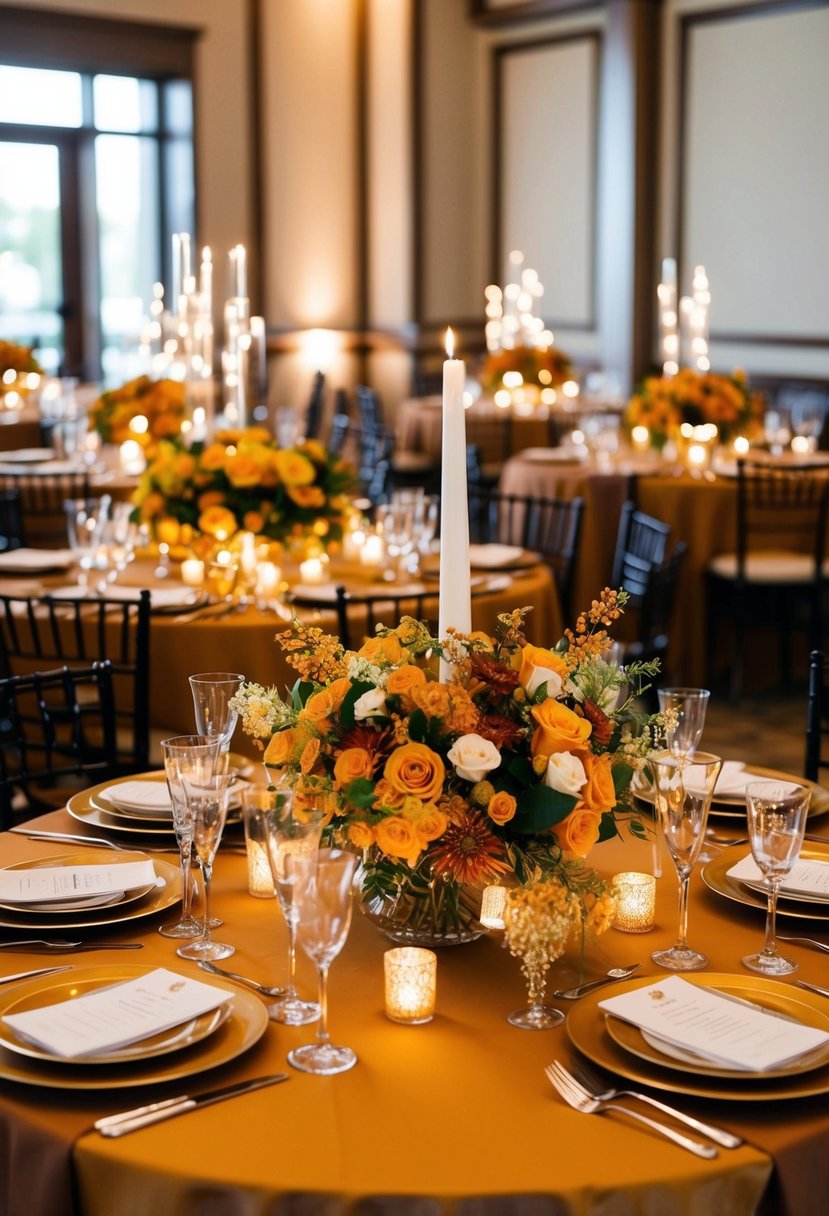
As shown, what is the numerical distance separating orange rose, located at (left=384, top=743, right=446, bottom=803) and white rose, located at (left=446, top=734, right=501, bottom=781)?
20 mm

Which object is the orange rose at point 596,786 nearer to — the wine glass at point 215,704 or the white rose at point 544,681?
the white rose at point 544,681

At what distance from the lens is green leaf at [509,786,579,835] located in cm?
159

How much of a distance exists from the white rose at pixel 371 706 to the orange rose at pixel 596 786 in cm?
23

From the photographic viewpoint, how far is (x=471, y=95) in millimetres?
10875

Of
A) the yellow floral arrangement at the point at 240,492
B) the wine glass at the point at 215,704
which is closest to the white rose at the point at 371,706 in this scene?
the wine glass at the point at 215,704

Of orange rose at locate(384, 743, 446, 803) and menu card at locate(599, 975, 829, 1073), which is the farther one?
orange rose at locate(384, 743, 446, 803)

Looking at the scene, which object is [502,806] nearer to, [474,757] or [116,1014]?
[474,757]

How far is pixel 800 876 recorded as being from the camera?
1.93 metres

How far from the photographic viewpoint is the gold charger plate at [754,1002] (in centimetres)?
138

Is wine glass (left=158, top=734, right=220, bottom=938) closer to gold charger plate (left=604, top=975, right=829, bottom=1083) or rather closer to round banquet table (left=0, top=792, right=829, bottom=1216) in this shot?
round banquet table (left=0, top=792, right=829, bottom=1216)

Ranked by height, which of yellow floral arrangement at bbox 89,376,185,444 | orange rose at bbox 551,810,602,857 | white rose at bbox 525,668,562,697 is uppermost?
yellow floral arrangement at bbox 89,376,185,444

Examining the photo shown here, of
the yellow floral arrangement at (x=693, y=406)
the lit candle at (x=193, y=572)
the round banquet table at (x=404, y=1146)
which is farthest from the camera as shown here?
the yellow floral arrangement at (x=693, y=406)

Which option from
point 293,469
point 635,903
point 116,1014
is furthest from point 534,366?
point 116,1014

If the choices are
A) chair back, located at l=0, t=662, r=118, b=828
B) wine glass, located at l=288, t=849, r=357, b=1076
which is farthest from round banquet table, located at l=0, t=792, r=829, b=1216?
chair back, located at l=0, t=662, r=118, b=828
